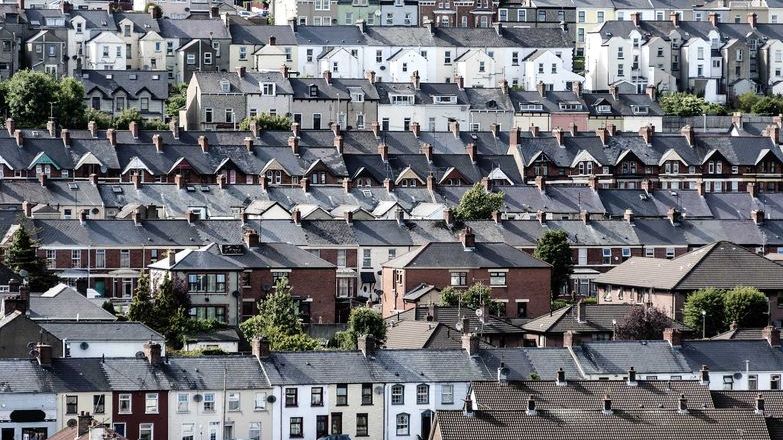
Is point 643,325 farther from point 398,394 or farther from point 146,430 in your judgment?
point 146,430

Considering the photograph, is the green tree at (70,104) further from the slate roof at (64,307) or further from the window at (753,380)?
the window at (753,380)

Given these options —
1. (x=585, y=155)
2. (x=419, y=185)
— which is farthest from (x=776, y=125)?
(x=419, y=185)

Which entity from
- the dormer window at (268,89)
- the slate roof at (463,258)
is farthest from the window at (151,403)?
the dormer window at (268,89)

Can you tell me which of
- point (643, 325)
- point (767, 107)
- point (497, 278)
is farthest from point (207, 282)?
point (767, 107)

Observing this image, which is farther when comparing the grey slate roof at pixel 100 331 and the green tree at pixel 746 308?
the green tree at pixel 746 308

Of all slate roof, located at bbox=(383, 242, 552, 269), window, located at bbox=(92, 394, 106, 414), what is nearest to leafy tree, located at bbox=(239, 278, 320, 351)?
slate roof, located at bbox=(383, 242, 552, 269)

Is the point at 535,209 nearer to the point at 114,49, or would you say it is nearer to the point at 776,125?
the point at 776,125

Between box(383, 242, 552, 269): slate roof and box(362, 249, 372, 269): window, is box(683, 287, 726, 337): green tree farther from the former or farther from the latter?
box(362, 249, 372, 269): window
